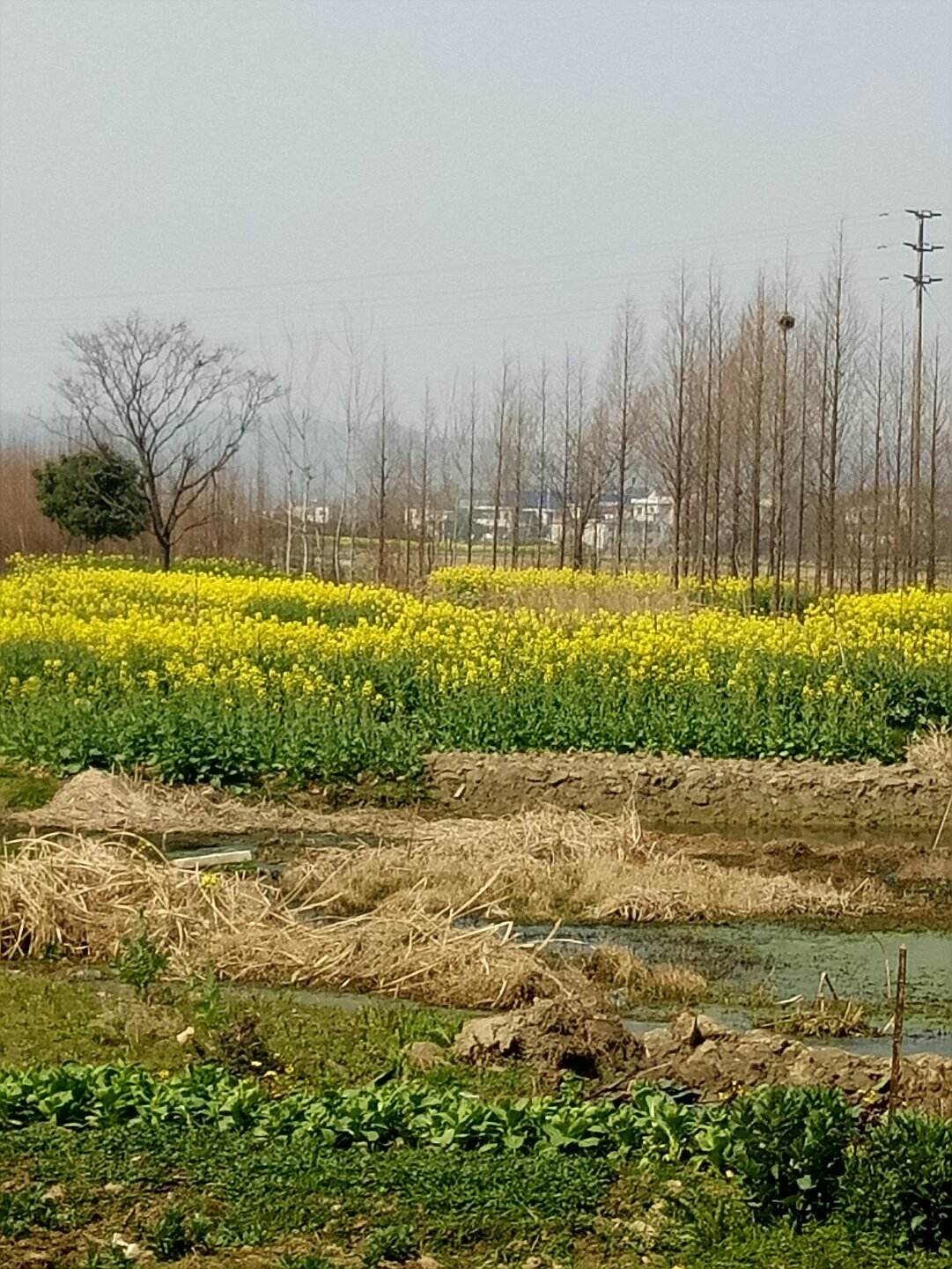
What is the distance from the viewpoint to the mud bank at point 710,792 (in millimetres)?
14664

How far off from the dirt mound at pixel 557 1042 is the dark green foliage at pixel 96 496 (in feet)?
110

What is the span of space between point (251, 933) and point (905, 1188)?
4966 mm

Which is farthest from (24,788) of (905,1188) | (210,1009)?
(905,1188)

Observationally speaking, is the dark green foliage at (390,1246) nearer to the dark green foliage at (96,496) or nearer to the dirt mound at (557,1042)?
the dirt mound at (557,1042)

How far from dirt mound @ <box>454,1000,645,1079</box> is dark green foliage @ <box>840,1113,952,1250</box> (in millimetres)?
1961

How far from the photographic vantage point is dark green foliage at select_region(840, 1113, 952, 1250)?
15.8 feet

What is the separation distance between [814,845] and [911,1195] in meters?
9.05

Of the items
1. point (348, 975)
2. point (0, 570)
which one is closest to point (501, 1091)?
point (348, 975)

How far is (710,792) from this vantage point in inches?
587

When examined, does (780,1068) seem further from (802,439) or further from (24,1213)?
(802,439)

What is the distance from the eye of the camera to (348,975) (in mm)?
8891

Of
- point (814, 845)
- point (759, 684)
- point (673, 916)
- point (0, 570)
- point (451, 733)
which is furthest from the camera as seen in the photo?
point (0, 570)

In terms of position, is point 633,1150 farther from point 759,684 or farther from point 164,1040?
point 759,684

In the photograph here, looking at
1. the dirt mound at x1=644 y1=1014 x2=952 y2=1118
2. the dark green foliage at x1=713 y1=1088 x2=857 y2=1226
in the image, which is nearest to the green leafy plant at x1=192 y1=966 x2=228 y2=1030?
the dirt mound at x1=644 y1=1014 x2=952 y2=1118
